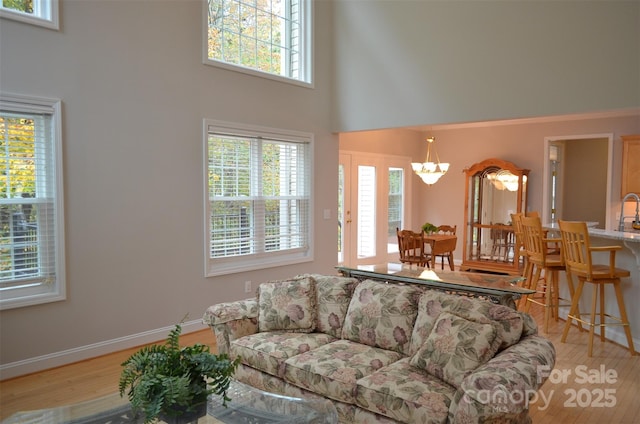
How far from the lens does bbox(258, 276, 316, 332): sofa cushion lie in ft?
10.7

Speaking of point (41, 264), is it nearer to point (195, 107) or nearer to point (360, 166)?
point (195, 107)

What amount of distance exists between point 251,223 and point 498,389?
3687 millimetres

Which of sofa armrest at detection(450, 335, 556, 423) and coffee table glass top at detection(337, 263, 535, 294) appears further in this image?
coffee table glass top at detection(337, 263, 535, 294)

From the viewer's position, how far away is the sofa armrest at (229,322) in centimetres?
318

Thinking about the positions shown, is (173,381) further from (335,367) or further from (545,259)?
(545,259)

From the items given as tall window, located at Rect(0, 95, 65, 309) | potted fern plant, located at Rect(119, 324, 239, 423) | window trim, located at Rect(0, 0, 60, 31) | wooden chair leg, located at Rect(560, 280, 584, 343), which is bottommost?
wooden chair leg, located at Rect(560, 280, 584, 343)

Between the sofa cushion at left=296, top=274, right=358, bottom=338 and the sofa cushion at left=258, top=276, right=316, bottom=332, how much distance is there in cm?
5

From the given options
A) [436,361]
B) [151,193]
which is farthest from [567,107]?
[151,193]

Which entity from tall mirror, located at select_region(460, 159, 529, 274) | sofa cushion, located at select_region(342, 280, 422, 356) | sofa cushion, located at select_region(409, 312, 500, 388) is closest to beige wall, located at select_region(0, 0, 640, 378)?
sofa cushion, located at select_region(342, 280, 422, 356)

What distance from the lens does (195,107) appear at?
4.64 metres

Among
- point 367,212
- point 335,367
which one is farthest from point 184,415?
point 367,212

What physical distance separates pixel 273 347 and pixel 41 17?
3091mm

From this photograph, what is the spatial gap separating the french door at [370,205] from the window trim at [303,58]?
1.87 meters

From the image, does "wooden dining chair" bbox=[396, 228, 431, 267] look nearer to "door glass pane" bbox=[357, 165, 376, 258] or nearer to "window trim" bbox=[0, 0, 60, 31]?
"door glass pane" bbox=[357, 165, 376, 258]
